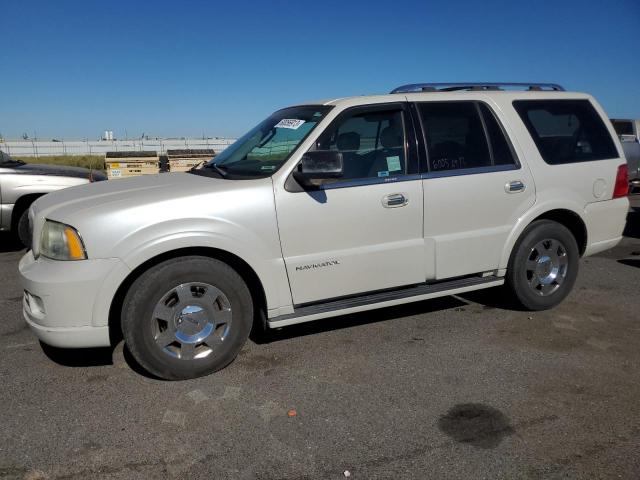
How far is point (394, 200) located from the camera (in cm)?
397

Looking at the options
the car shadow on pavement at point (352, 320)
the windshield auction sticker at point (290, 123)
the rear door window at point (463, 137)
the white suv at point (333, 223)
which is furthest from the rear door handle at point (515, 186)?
the windshield auction sticker at point (290, 123)

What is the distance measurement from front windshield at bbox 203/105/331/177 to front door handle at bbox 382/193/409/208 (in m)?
0.76

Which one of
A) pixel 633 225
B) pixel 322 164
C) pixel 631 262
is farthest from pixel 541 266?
pixel 633 225

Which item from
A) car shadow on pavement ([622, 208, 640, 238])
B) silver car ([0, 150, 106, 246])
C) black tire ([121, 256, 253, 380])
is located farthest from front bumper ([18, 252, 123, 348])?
car shadow on pavement ([622, 208, 640, 238])

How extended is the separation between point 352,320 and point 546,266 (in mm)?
1804

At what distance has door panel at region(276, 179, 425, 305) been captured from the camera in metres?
3.72

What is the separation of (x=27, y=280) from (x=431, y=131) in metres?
3.10

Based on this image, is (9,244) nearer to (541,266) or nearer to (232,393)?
(232,393)

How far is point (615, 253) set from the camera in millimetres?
7359

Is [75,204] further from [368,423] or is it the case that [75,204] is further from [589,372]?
[589,372]

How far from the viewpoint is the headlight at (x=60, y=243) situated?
3.28 m

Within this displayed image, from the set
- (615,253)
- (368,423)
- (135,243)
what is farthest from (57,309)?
(615,253)

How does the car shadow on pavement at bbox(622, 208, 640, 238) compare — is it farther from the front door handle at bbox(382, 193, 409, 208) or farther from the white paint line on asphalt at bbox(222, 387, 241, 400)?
the white paint line on asphalt at bbox(222, 387, 241, 400)

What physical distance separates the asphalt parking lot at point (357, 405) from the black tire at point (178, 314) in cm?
14
